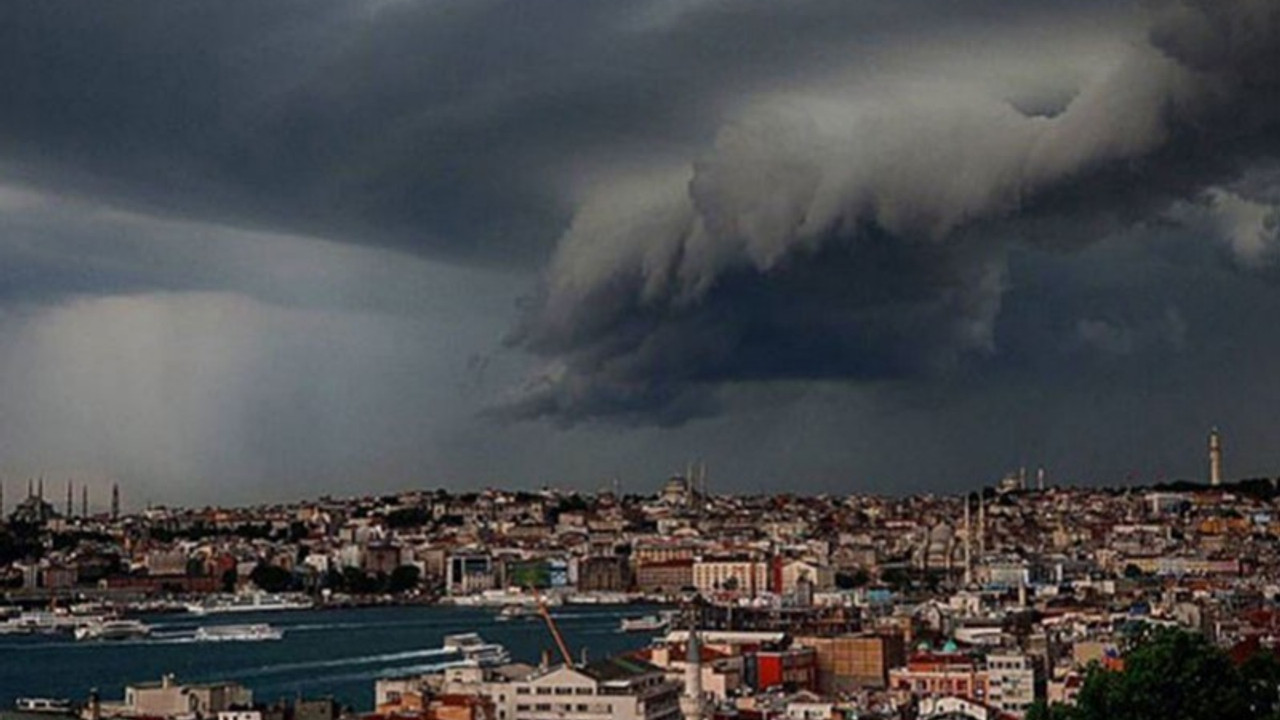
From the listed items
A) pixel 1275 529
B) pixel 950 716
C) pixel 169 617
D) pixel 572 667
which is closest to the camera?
pixel 950 716

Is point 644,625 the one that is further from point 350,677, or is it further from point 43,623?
point 43,623

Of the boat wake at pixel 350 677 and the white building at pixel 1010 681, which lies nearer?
the white building at pixel 1010 681

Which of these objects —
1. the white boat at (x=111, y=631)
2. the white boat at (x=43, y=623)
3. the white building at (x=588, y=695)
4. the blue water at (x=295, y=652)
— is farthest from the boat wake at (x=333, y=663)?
the white boat at (x=43, y=623)

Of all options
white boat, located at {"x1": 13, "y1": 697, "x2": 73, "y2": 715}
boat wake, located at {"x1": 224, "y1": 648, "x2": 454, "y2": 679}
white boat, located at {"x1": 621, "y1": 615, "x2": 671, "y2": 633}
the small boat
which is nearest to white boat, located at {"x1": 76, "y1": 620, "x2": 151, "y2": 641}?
the small boat

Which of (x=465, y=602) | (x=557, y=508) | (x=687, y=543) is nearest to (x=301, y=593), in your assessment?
(x=465, y=602)

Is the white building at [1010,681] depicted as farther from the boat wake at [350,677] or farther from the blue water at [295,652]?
the boat wake at [350,677]

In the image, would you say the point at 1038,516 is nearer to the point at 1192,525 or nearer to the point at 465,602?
the point at 1192,525

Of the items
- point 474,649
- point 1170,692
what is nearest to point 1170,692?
point 1170,692
